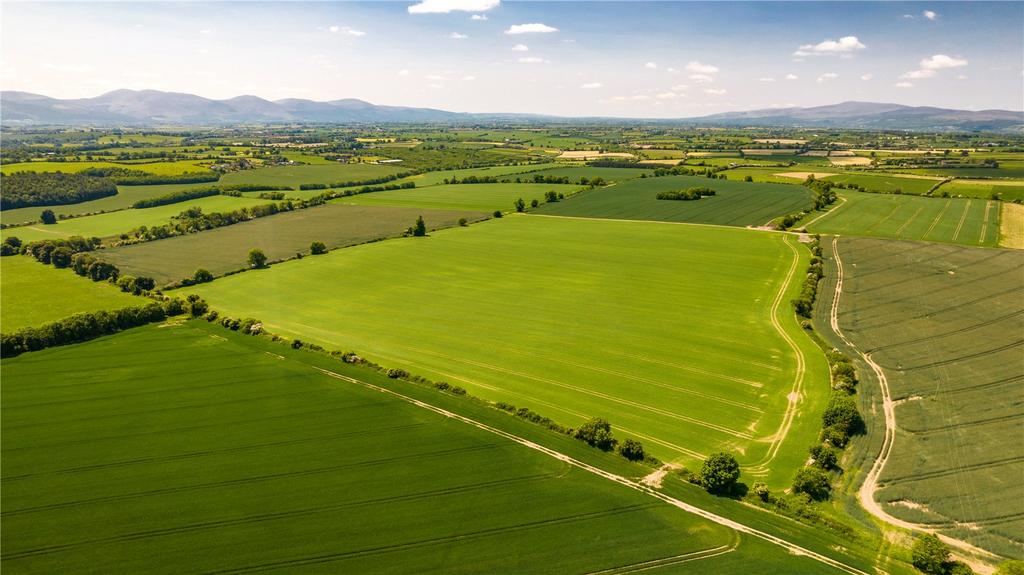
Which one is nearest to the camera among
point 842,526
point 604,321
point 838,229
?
point 842,526

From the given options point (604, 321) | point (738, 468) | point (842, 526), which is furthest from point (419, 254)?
point (842, 526)

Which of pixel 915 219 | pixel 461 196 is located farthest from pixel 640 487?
pixel 461 196

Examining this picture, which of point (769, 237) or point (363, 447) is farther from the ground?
point (769, 237)

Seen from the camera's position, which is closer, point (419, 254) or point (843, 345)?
point (843, 345)

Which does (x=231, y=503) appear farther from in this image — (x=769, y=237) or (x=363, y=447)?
(x=769, y=237)

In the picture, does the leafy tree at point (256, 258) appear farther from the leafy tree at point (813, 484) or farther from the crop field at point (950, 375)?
the crop field at point (950, 375)
